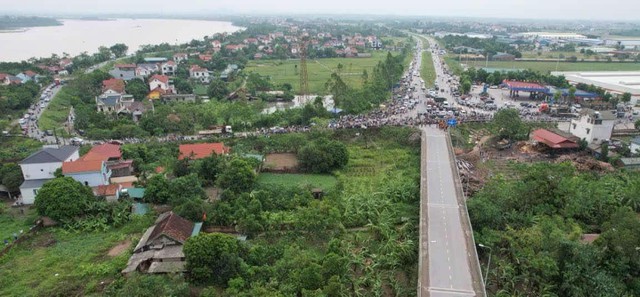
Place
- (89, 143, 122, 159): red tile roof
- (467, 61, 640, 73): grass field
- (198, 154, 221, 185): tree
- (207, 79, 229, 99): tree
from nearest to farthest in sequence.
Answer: (198, 154, 221, 185): tree < (89, 143, 122, 159): red tile roof < (207, 79, 229, 99): tree < (467, 61, 640, 73): grass field

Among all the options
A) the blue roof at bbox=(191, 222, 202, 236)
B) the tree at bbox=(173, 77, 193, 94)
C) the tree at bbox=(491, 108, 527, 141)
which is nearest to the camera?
the blue roof at bbox=(191, 222, 202, 236)

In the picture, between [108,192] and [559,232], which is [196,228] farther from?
[559,232]

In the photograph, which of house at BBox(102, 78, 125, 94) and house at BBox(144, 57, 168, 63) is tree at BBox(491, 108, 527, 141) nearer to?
house at BBox(102, 78, 125, 94)

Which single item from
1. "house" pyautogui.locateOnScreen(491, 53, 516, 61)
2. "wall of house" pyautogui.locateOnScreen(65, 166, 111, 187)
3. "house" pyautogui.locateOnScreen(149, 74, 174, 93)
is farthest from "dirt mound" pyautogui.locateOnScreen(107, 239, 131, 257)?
"house" pyautogui.locateOnScreen(491, 53, 516, 61)

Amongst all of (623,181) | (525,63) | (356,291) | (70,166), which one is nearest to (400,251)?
(356,291)

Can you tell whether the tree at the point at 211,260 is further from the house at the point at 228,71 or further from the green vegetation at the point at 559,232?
the house at the point at 228,71
